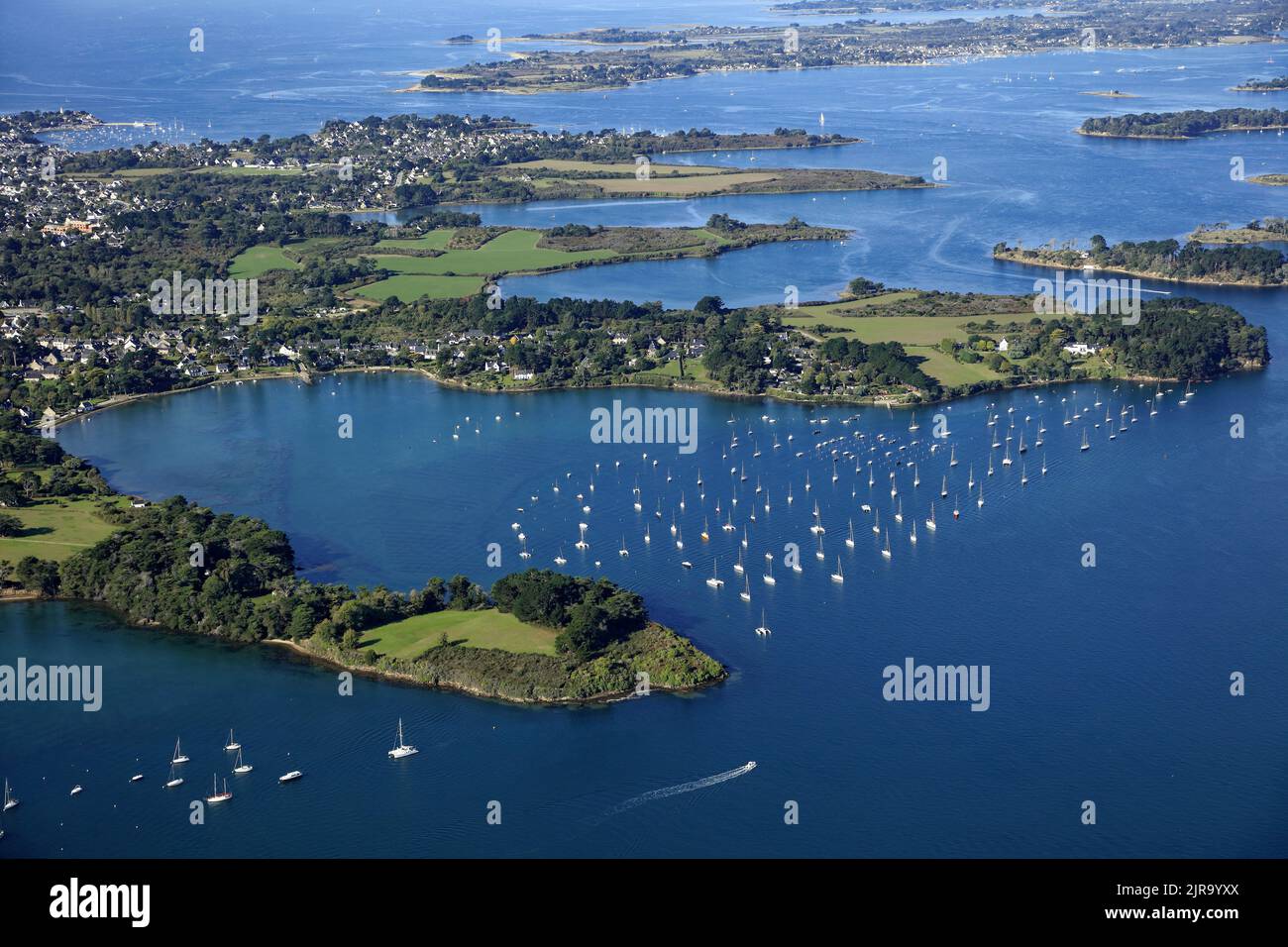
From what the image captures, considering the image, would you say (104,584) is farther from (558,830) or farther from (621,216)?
(621,216)

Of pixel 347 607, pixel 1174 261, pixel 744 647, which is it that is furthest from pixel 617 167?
pixel 744 647

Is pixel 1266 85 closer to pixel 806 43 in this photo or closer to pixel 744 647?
pixel 806 43

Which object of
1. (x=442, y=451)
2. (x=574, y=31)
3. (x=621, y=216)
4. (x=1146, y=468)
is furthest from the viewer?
(x=574, y=31)

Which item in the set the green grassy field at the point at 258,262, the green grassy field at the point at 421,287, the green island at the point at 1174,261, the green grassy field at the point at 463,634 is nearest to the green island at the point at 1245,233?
the green island at the point at 1174,261

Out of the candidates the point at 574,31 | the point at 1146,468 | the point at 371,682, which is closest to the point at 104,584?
the point at 371,682

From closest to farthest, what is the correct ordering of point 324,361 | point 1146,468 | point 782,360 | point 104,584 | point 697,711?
point 697,711
point 104,584
point 1146,468
point 782,360
point 324,361

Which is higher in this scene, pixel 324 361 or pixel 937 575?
pixel 324 361

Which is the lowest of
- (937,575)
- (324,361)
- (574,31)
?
(937,575)
